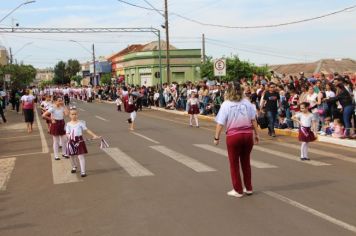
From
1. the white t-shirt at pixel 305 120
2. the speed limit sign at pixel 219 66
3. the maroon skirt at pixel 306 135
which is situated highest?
the speed limit sign at pixel 219 66

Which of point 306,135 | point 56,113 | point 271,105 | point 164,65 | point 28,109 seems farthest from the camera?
point 164,65

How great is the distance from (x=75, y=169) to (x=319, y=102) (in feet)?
31.3

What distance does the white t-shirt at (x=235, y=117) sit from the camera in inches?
338

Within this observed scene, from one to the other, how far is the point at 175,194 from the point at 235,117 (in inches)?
62.7

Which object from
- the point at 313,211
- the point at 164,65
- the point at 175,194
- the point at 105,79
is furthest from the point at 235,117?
the point at 105,79

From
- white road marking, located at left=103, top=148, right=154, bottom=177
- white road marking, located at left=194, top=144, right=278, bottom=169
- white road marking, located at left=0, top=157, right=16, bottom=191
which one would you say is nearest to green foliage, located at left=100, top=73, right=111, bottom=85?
white road marking, located at left=194, top=144, right=278, bottom=169

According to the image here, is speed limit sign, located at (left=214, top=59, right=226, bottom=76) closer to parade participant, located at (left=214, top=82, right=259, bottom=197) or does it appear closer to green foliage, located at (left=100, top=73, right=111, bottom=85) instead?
parade participant, located at (left=214, top=82, right=259, bottom=197)

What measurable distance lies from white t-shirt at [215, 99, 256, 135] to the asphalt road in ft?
3.59

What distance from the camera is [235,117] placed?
8.59 metres

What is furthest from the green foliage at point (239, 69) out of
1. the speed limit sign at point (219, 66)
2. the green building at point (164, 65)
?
the speed limit sign at point (219, 66)

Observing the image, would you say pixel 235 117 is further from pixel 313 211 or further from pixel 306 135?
pixel 306 135

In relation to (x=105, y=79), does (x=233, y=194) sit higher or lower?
higher

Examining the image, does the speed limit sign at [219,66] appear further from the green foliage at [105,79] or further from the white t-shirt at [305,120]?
the green foliage at [105,79]

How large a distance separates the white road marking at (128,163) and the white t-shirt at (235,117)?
2.89 meters
